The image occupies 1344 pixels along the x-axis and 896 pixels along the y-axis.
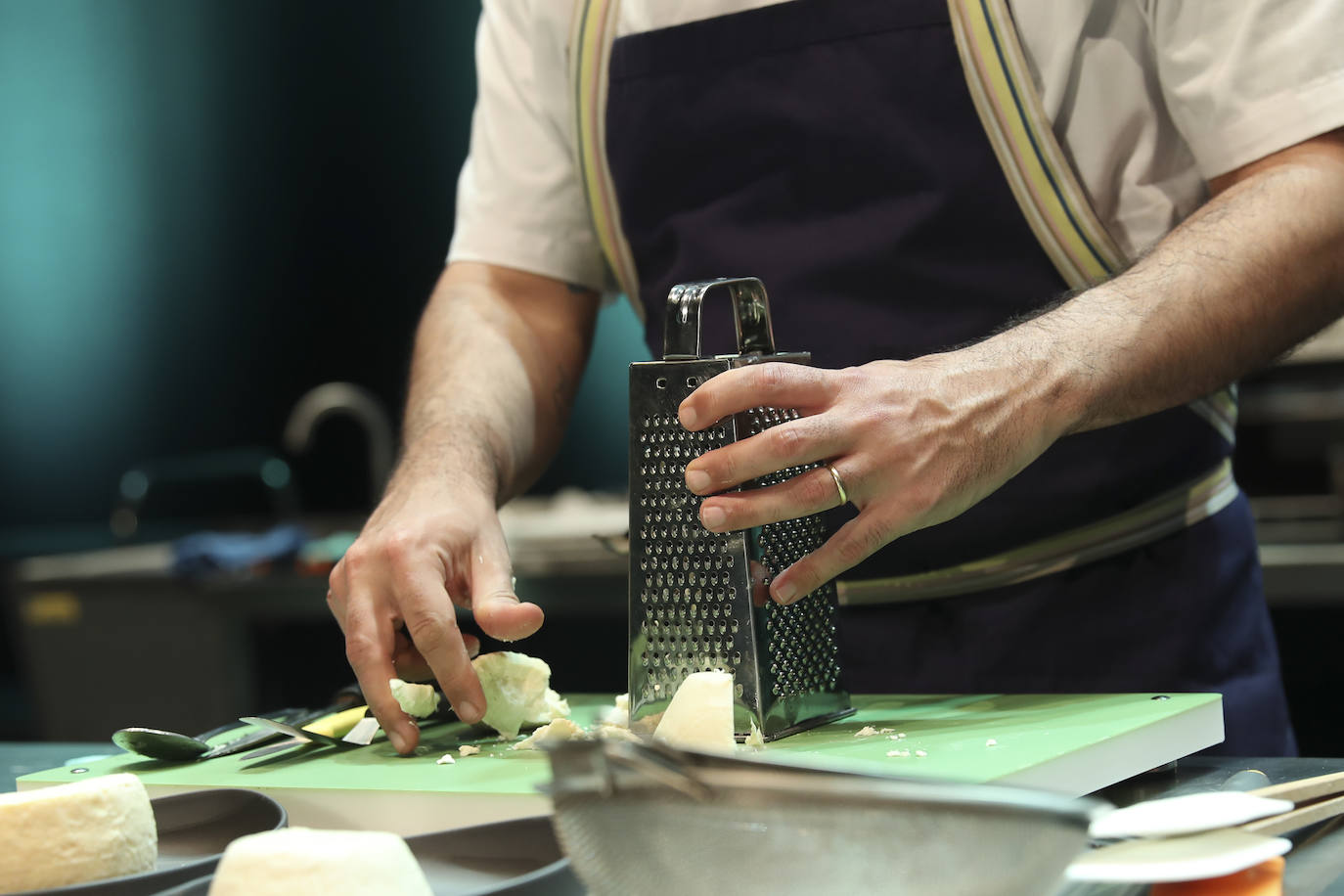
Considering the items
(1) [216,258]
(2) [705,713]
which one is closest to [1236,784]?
(2) [705,713]

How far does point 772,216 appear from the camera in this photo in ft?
5.20

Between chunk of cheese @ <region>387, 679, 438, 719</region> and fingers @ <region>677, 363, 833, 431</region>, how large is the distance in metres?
0.40

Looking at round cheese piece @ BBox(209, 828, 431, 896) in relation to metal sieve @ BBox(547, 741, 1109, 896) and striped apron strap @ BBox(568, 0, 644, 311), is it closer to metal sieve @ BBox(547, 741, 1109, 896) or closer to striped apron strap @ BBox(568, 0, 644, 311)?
metal sieve @ BBox(547, 741, 1109, 896)

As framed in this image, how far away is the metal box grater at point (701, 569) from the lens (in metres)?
1.13

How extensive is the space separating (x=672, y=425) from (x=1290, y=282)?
60 centimetres

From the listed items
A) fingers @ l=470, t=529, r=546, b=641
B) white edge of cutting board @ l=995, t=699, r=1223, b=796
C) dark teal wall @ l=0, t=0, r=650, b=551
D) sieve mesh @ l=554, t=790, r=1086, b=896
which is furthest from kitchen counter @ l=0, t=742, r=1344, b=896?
Result: dark teal wall @ l=0, t=0, r=650, b=551

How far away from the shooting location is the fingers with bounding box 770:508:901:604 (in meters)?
1.13

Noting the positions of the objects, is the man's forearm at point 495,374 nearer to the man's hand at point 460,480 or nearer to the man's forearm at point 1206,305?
the man's hand at point 460,480

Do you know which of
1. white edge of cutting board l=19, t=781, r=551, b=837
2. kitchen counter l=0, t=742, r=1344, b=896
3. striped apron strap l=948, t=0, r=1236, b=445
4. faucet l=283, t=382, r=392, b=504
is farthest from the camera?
faucet l=283, t=382, r=392, b=504

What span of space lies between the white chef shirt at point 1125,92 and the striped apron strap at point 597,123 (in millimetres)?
31

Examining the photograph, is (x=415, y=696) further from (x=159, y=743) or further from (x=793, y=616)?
(x=793, y=616)

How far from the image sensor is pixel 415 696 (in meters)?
1.30

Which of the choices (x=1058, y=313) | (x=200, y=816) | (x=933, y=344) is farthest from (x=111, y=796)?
(x=933, y=344)

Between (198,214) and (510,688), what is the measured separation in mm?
4728
